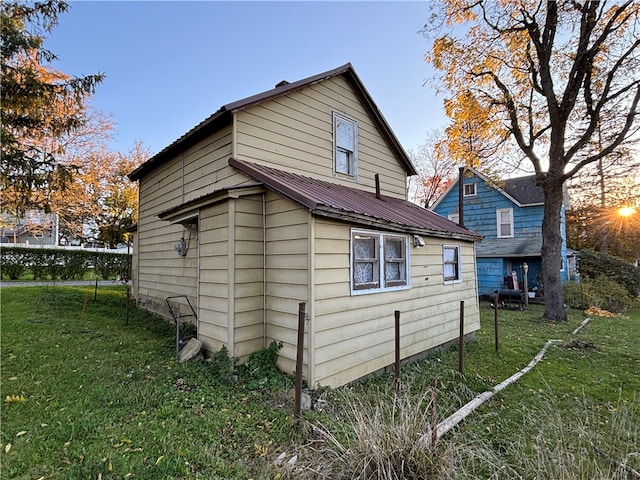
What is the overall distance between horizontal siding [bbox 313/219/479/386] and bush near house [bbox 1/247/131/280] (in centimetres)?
1267

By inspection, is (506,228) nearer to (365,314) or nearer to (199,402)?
(365,314)

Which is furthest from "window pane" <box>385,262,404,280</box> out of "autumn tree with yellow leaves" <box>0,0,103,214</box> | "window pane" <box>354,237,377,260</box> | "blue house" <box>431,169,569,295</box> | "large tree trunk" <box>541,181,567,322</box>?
"blue house" <box>431,169,569,295</box>

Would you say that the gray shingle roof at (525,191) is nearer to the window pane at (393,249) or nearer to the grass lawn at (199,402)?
the grass lawn at (199,402)

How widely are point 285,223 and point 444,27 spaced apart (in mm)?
11098

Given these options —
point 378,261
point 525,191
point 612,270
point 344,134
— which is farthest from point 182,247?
point 612,270

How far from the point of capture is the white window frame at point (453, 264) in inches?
298

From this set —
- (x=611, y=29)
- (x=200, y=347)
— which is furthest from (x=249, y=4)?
(x=611, y=29)

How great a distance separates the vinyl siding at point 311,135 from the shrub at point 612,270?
13.8m

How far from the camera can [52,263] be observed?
15523mm

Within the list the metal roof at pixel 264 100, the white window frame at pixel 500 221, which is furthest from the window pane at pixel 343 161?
the white window frame at pixel 500 221

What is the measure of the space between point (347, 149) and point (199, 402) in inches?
262

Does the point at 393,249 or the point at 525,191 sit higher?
the point at 525,191

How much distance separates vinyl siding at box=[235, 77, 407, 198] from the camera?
6.43m

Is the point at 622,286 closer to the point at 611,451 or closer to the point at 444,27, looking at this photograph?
the point at 444,27
